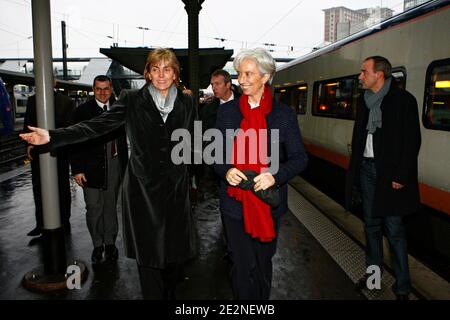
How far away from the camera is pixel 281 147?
7.82ft

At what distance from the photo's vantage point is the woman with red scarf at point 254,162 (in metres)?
2.29

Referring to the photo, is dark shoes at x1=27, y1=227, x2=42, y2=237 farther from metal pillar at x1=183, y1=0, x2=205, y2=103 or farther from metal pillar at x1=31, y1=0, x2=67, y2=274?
metal pillar at x1=183, y1=0, x2=205, y2=103

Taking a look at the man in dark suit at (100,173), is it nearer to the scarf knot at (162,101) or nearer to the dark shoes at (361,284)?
the scarf knot at (162,101)

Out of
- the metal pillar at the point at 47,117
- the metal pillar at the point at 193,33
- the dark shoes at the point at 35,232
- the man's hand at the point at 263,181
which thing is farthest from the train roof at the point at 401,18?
the dark shoes at the point at 35,232

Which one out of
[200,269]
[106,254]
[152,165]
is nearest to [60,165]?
[106,254]

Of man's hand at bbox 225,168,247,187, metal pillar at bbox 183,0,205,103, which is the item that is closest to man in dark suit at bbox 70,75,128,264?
man's hand at bbox 225,168,247,187

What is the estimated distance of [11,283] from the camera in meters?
3.29

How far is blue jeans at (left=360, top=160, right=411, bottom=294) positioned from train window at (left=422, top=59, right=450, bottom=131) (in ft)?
5.75

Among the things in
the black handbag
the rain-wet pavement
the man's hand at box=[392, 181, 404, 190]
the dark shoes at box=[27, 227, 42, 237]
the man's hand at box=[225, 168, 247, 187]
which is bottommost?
the rain-wet pavement

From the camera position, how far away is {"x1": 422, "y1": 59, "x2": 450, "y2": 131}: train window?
437 cm

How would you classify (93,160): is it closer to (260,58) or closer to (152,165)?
(152,165)

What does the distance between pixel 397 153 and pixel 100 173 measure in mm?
2663

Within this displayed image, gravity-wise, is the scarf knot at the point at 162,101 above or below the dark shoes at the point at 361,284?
above
